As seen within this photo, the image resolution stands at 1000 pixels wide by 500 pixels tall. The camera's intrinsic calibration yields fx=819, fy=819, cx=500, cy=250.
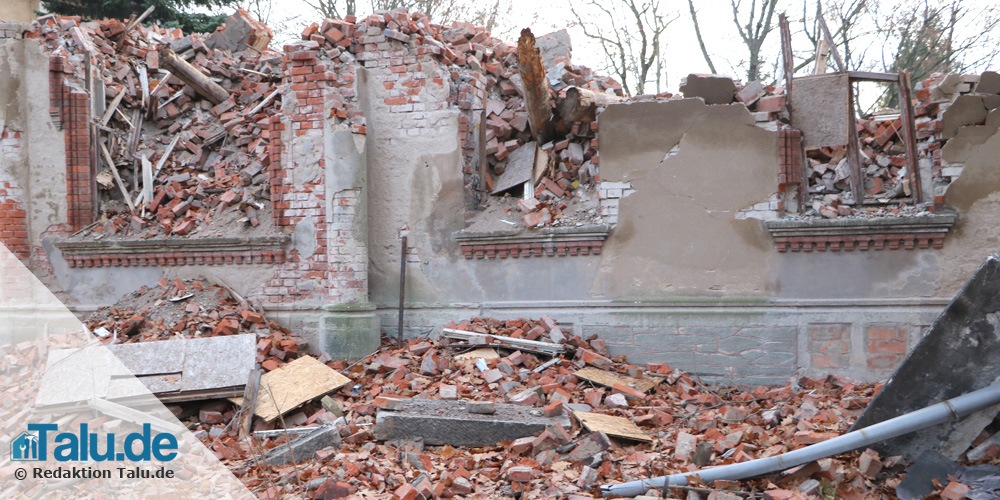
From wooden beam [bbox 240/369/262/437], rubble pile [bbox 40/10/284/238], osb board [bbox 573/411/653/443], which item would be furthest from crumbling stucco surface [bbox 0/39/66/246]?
osb board [bbox 573/411/653/443]

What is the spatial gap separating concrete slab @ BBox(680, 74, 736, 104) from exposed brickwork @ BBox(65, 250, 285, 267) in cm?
492

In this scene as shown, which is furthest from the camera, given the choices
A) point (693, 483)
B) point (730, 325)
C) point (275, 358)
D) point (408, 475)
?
point (275, 358)

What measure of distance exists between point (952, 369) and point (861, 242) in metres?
2.57

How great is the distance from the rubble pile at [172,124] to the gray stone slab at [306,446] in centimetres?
382

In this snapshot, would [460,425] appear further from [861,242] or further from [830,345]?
[861,242]

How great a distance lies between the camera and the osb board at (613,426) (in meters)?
6.45

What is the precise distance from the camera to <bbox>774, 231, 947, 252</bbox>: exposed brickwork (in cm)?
769

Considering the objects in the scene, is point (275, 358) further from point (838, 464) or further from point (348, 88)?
point (838, 464)

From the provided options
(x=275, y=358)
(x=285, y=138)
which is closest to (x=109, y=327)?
(x=275, y=358)

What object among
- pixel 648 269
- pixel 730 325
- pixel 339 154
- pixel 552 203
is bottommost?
pixel 730 325

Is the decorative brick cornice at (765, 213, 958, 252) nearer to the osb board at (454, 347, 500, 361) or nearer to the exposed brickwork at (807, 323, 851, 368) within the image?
the exposed brickwork at (807, 323, 851, 368)

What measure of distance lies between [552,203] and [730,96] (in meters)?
2.21

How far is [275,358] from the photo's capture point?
877 cm

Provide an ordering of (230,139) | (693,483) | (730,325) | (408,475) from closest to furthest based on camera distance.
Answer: (693,483) < (408,475) < (730,325) < (230,139)
